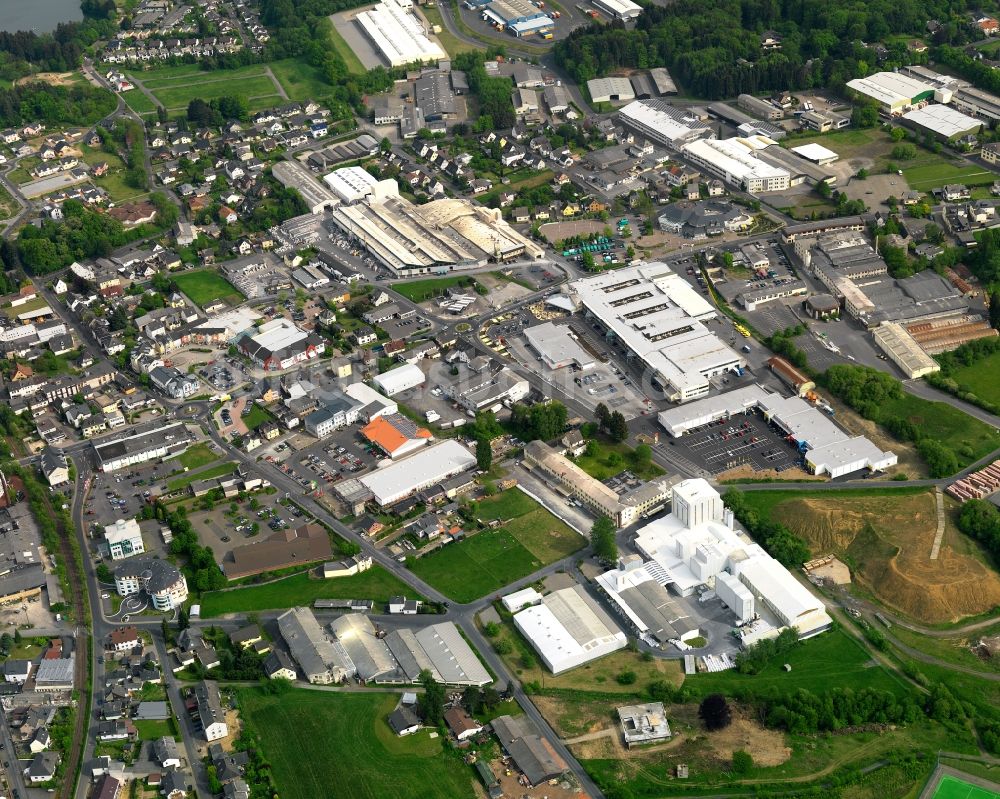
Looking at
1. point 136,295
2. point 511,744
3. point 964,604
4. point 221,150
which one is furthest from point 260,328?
point 964,604

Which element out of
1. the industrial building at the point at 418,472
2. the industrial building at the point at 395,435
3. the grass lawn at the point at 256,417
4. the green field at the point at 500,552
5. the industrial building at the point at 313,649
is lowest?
the green field at the point at 500,552

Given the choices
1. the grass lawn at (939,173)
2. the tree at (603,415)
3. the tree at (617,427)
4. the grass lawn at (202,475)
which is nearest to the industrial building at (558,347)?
the tree at (603,415)

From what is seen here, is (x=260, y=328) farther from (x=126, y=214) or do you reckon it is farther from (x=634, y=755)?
(x=634, y=755)

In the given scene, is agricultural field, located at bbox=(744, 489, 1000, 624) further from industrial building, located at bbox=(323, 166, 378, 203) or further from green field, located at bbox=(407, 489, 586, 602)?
industrial building, located at bbox=(323, 166, 378, 203)

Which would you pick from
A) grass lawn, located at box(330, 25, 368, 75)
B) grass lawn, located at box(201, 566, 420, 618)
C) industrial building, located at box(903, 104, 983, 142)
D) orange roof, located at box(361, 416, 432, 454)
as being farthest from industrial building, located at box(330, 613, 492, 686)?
grass lawn, located at box(330, 25, 368, 75)

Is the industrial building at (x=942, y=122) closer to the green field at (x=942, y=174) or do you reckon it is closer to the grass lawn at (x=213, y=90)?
the green field at (x=942, y=174)

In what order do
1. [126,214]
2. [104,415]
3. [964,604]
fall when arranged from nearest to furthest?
[964,604] → [104,415] → [126,214]

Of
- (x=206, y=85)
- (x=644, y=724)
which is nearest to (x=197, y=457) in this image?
(x=644, y=724)
